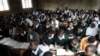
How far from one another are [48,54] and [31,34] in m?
2.79

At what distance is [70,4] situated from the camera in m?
19.8

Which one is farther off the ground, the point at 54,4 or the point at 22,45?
the point at 22,45

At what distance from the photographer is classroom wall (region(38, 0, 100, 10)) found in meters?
18.0

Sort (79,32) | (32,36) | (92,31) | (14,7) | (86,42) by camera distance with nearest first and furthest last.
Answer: (86,42)
(32,36)
(79,32)
(92,31)
(14,7)

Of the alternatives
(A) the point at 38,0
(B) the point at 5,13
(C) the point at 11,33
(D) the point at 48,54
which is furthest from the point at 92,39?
(A) the point at 38,0

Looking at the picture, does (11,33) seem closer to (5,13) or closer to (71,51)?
(71,51)

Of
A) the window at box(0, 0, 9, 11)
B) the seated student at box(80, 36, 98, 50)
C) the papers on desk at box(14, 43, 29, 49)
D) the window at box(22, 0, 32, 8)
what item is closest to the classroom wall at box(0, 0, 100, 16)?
the window at box(0, 0, 9, 11)

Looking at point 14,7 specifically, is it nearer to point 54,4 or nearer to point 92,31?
point 54,4

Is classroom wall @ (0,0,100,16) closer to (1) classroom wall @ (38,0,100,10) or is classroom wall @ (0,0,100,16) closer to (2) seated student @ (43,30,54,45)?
(1) classroom wall @ (38,0,100,10)

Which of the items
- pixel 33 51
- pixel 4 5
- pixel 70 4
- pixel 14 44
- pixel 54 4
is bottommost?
pixel 54 4

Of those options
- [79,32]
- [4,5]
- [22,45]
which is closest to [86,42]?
[79,32]

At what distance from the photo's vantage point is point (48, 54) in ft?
13.6

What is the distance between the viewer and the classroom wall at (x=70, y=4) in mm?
18025

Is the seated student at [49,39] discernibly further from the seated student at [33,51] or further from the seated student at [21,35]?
the seated student at [33,51]
